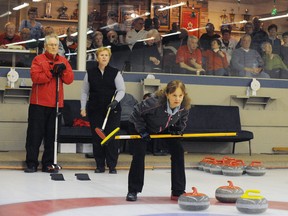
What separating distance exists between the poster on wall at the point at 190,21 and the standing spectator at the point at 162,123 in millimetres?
5226

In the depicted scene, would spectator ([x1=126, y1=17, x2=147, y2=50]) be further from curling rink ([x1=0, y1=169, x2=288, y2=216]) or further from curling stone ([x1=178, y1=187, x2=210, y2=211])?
curling stone ([x1=178, y1=187, x2=210, y2=211])

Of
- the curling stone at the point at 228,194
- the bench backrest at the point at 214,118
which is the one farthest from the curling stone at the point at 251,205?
the bench backrest at the point at 214,118

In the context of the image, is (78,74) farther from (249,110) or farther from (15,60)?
(249,110)

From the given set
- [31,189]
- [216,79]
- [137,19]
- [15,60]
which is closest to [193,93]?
[216,79]

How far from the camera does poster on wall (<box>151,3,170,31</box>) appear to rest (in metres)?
11.2

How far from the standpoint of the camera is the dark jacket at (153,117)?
609 cm

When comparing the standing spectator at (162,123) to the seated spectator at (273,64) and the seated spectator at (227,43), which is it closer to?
the seated spectator at (227,43)

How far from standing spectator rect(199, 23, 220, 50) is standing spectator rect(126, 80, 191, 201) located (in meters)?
5.29

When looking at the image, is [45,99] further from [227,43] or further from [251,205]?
[227,43]

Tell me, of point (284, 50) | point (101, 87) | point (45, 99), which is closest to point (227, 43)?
point (284, 50)

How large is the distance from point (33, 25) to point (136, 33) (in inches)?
62.3

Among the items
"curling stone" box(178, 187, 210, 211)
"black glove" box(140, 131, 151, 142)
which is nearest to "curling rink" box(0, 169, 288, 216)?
"curling stone" box(178, 187, 210, 211)

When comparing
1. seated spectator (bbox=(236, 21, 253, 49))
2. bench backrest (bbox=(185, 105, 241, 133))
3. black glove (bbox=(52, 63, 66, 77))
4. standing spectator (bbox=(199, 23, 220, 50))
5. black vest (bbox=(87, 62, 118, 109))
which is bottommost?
bench backrest (bbox=(185, 105, 241, 133))

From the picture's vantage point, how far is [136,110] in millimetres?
6191
